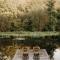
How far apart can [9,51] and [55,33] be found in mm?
807

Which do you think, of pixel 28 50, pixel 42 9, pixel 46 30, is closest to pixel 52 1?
pixel 42 9

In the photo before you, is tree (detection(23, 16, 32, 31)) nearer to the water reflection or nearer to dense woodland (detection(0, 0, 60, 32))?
dense woodland (detection(0, 0, 60, 32))

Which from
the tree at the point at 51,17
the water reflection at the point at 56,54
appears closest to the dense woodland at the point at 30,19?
the tree at the point at 51,17

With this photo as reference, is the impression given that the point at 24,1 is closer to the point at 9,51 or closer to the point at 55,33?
the point at 55,33

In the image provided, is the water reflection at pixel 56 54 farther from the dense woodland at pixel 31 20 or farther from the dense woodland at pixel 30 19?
the dense woodland at pixel 30 19

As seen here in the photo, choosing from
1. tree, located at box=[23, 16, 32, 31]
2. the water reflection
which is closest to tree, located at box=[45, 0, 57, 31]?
tree, located at box=[23, 16, 32, 31]

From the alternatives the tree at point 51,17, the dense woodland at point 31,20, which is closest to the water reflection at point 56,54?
the dense woodland at point 31,20

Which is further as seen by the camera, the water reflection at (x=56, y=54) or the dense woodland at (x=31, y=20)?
the dense woodland at (x=31, y=20)

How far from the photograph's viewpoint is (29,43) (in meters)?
3.18

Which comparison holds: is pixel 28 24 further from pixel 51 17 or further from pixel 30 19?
pixel 51 17

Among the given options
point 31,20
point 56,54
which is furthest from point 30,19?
point 56,54

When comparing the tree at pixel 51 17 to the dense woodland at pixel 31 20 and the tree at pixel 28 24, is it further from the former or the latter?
the tree at pixel 28 24

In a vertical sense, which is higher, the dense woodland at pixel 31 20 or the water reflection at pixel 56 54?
the dense woodland at pixel 31 20

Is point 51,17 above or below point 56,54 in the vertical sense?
above
